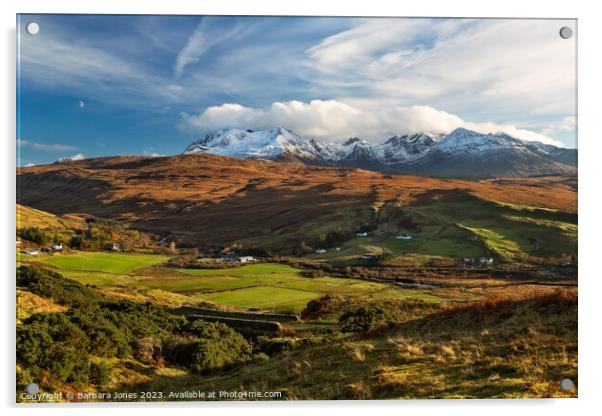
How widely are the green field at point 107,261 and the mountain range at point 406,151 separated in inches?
77.7

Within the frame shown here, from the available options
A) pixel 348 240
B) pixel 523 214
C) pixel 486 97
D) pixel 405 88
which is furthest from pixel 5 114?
pixel 523 214

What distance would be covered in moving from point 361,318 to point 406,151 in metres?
3.09

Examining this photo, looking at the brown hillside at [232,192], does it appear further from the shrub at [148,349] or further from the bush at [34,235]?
the shrub at [148,349]

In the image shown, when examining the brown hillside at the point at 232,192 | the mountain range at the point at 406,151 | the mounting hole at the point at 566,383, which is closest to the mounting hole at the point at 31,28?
the brown hillside at the point at 232,192

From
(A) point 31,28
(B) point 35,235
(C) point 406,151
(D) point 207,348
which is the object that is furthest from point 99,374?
(C) point 406,151

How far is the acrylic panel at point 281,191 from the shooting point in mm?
6285

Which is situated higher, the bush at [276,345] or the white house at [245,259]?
the white house at [245,259]

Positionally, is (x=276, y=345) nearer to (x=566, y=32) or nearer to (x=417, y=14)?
(x=417, y=14)

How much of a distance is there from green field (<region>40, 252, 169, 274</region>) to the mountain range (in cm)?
197

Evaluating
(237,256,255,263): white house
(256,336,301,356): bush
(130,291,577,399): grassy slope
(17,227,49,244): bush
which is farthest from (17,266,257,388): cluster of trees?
(237,256,255,263): white house

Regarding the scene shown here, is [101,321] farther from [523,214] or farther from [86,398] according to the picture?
[523,214]

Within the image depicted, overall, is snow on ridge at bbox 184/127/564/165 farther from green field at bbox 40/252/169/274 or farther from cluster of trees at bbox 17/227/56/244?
cluster of trees at bbox 17/227/56/244

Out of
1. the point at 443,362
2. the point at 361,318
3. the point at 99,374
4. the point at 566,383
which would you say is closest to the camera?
the point at 443,362

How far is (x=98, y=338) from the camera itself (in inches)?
227
